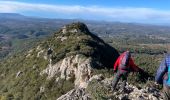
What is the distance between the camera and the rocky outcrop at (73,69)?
38.6 metres

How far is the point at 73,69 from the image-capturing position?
42406mm

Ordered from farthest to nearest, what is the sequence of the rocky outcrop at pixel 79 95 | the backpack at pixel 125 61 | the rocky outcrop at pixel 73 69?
the rocky outcrop at pixel 73 69 < the rocky outcrop at pixel 79 95 < the backpack at pixel 125 61

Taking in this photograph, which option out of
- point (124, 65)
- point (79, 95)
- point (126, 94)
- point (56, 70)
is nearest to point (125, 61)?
point (124, 65)

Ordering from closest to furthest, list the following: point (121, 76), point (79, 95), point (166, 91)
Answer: point (166, 91) → point (121, 76) → point (79, 95)

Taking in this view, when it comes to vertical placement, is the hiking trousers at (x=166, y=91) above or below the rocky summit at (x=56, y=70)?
above

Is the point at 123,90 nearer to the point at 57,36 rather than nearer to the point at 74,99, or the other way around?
Result: the point at 74,99

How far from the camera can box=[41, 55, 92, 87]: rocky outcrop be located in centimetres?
3862

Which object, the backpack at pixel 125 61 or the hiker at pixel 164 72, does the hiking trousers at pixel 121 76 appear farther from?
the hiker at pixel 164 72

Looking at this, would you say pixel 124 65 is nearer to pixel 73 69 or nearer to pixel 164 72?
pixel 164 72

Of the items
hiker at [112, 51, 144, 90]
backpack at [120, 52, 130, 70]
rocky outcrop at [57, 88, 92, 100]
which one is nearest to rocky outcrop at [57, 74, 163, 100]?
rocky outcrop at [57, 88, 92, 100]

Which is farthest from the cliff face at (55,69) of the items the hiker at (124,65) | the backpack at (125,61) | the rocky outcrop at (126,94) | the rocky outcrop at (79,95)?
the backpack at (125,61)

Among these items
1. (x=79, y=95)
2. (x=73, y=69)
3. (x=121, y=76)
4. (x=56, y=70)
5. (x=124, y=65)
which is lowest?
(x=56, y=70)

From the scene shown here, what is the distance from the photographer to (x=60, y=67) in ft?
149

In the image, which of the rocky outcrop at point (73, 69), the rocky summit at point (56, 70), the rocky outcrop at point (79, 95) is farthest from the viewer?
the rocky summit at point (56, 70)
